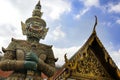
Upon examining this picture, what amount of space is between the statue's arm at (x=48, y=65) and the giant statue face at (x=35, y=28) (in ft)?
4.67

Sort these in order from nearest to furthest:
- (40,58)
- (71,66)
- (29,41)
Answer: (71,66) < (40,58) < (29,41)

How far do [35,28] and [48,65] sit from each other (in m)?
2.92

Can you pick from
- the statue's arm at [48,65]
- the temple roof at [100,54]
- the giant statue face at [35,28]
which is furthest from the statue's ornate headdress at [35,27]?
the temple roof at [100,54]

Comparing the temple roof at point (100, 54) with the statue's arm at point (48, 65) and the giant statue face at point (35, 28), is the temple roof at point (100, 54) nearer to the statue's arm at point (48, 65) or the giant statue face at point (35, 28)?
the statue's arm at point (48, 65)

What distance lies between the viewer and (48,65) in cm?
1691

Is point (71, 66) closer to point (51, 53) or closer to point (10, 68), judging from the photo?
point (10, 68)

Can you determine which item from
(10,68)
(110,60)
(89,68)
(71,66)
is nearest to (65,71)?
(71,66)

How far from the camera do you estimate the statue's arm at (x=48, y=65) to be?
16391 mm

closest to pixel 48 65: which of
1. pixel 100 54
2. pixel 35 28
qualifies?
pixel 35 28

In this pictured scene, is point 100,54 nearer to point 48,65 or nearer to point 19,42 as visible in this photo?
point 48,65

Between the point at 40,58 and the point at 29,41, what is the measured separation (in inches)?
69.5

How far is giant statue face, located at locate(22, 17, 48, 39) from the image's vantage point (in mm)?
18188

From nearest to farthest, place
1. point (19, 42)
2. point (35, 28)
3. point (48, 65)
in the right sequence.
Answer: point (48, 65), point (19, 42), point (35, 28)

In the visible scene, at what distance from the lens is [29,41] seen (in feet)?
59.6
